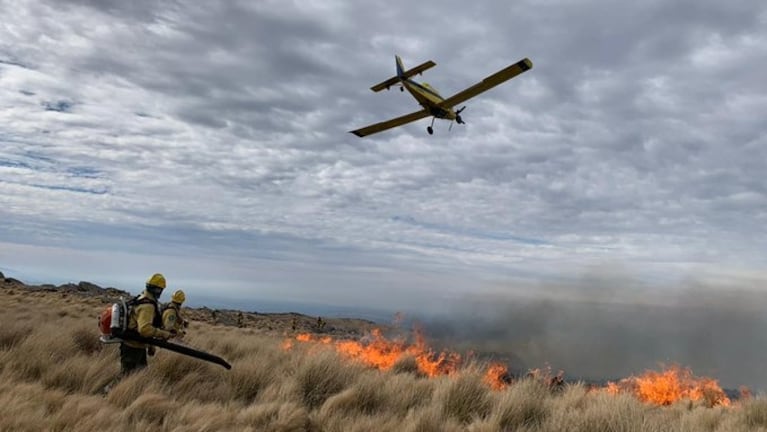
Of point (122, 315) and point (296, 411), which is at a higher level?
point (122, 315)

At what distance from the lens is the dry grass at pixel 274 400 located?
21.1ft

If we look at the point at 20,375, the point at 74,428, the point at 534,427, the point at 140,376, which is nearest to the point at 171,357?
the point at 140,376

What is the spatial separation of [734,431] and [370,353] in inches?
438

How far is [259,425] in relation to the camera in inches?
270

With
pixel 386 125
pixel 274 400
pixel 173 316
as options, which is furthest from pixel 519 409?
pixel 386 125

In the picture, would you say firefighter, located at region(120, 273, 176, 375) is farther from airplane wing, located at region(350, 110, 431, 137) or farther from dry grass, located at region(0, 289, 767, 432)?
airplane wing, located at region(350, 110, 431, 137)

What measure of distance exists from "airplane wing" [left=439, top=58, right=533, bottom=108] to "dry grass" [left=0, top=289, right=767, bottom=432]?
938cm

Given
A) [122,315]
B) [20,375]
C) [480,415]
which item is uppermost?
[122,315]

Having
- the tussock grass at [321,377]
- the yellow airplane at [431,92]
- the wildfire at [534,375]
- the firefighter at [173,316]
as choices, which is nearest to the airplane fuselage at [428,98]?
the yellow airplane at [431,92]

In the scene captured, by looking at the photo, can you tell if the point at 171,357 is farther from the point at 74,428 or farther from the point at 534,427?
the point at 534,427

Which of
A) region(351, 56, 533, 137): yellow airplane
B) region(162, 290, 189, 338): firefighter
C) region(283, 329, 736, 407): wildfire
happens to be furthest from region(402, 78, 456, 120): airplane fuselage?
region(162, 290, 189, 338): firefighter

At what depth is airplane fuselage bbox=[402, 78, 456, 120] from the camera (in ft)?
60.3

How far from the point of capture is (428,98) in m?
18.6

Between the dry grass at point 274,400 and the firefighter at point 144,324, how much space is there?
1.09 ft
